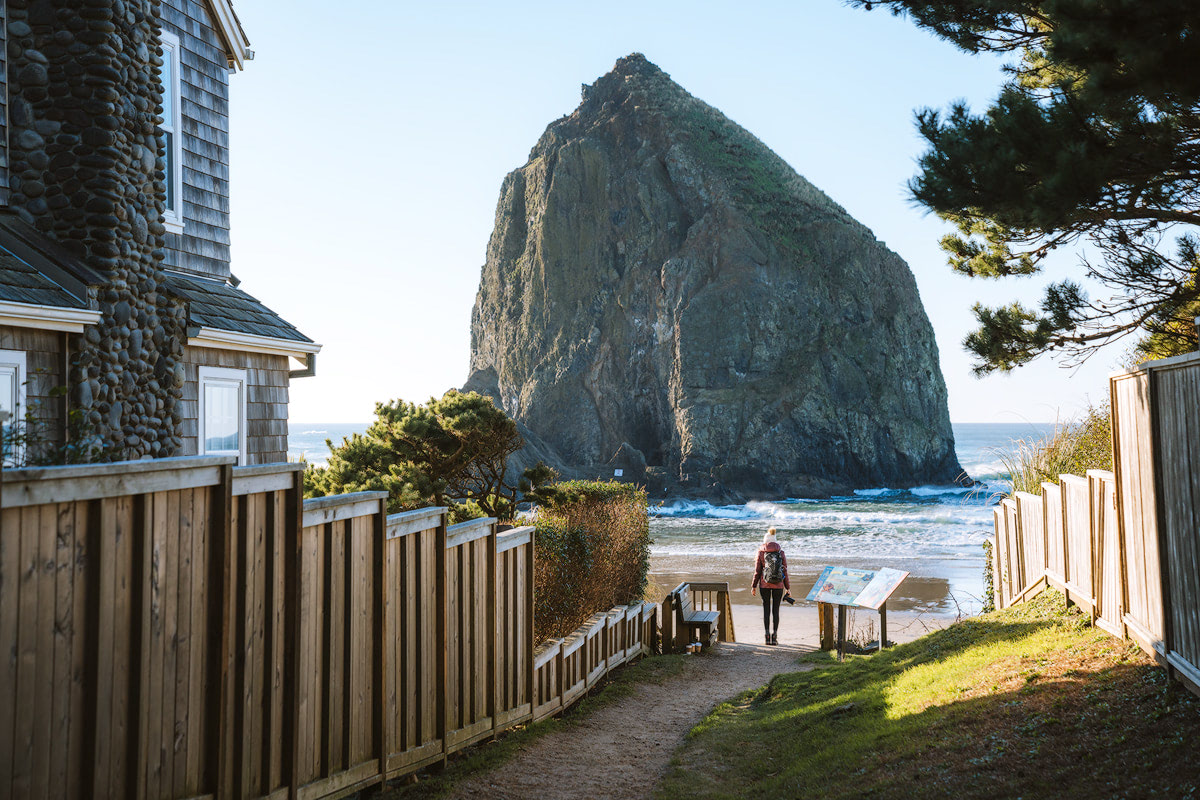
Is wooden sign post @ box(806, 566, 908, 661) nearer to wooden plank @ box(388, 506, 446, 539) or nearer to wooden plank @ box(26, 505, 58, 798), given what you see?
wooden plank @ box(388, 506, 446, 539)

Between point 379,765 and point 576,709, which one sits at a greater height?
point 379,765

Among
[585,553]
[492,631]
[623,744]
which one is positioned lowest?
[623,744]

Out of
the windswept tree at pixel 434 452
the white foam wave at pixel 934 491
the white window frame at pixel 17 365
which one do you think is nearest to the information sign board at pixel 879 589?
the windswept tree at pixel 434 452

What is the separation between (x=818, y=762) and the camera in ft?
20.5

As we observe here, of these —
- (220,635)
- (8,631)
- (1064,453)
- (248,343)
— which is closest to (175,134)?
(248,343)

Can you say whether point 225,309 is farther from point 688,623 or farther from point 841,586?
point 841,586

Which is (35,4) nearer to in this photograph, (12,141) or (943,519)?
(12,141)

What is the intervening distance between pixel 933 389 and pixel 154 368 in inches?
2823

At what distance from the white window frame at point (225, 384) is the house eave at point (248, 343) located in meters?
0.27

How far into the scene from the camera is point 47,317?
7.05 meters

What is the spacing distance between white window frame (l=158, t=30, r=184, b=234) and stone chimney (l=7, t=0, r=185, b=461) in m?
2.31

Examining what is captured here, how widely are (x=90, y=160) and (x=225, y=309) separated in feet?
9.63

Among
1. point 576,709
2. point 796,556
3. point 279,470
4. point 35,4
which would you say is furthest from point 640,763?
point 796,556

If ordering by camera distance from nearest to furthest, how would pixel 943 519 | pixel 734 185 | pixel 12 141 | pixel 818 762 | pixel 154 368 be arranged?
pixel 818 762 < pixel 12 141 < pixel 154 368 < pixel 943 519 < pixel 734 185
